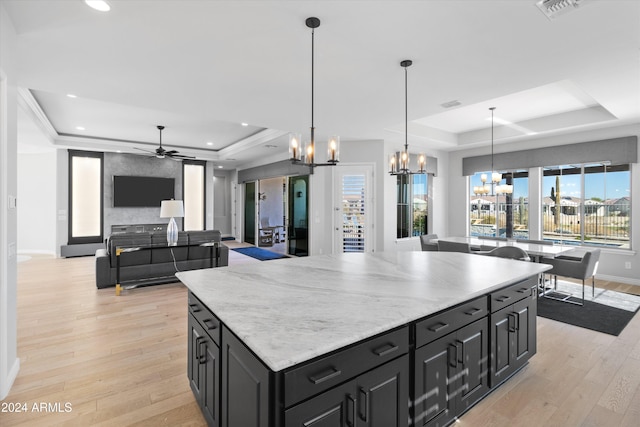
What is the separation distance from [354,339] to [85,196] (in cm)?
927

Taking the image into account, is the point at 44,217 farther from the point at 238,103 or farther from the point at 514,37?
the point at 514,37

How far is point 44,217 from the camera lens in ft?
26.9

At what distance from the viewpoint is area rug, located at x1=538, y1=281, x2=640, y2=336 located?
3.51 metres

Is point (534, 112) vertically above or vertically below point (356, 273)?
above

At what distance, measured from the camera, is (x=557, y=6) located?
2.13m

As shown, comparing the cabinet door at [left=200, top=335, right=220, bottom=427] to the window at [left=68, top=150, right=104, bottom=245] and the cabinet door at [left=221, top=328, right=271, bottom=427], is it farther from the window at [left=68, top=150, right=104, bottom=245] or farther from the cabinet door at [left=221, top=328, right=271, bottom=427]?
the window at [left=68, top=150, right=104, bottom=245]

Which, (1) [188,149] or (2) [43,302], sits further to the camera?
(1) [188,149]

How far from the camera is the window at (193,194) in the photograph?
932 centimetres

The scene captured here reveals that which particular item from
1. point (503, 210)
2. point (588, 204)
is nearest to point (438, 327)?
point (588, 204)

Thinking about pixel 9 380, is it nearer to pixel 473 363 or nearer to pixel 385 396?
pixel 385 396

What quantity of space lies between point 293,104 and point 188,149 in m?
5.73

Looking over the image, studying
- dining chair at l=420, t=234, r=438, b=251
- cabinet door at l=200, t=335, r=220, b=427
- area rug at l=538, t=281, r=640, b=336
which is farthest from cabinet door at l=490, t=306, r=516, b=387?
dining chair at l=420, t=234, r=438, b=251

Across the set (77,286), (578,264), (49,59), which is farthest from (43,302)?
(578,264)

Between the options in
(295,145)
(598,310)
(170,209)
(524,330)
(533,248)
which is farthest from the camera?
(170,209)
